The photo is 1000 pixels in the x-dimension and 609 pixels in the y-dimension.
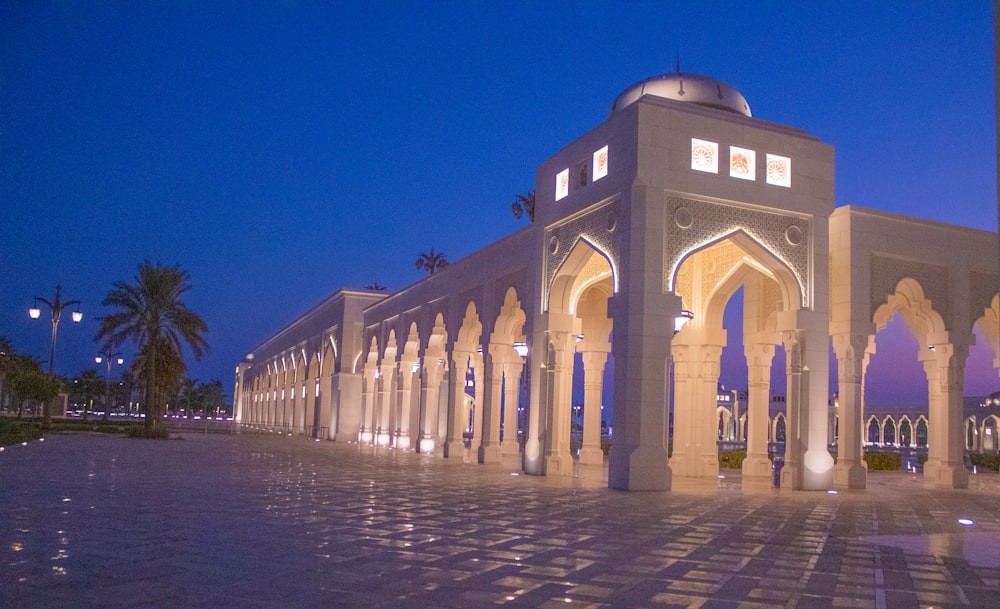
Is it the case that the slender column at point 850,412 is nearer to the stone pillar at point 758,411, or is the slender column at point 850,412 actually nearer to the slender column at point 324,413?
the stone pillar at point 758,411

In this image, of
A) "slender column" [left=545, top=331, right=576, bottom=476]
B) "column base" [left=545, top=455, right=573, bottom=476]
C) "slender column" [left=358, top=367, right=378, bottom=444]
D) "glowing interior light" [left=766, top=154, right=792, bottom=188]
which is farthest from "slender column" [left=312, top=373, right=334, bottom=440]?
"glowing interior light" [left=766, top=154, right=792, bottom=188]

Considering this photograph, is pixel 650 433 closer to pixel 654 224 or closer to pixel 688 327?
pixel 654 224

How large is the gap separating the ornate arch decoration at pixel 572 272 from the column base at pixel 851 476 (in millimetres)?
5269

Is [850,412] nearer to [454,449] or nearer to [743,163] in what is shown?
[743,163]

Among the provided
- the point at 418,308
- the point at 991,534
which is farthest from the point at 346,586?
the point at 418,308

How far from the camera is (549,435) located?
654 inches

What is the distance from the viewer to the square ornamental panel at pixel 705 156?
1437 centimetres

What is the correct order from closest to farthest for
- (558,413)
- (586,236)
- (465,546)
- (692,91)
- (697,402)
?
(465,546) < (586,236) < (692,91) < (558,413) < (697,402)

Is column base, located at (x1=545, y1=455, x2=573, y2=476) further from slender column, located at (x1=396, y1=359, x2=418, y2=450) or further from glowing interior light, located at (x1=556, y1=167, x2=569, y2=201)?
slender column, located at (x1=396, y1=359, x2=418, y2=450)

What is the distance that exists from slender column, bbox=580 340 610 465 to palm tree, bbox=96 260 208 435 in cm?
1557

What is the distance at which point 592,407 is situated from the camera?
20.3 metres

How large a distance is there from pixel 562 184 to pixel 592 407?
6.15 meters

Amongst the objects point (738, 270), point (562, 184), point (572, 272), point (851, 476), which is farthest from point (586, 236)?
point (851, 476)

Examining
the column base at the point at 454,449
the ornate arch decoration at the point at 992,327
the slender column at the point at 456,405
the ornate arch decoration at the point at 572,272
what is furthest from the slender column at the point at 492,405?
the ornate arch decoration at the point at 992,327
